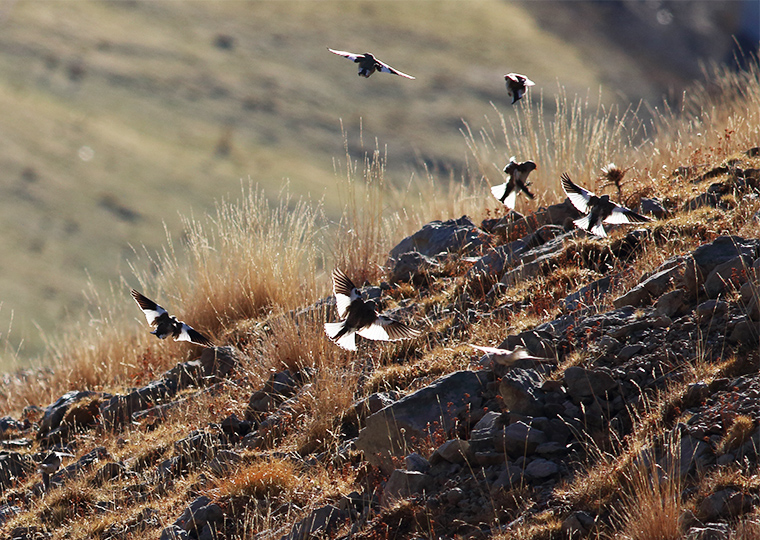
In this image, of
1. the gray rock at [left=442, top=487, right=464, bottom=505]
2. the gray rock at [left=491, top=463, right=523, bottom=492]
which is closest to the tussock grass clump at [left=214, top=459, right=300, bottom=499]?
the gray rock at [left=442, top=487, right=464, bottom=505]

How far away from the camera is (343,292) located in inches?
177

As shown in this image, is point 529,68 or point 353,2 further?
point 353,2

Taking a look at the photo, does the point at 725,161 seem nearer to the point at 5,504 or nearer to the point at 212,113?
the point at 5,504

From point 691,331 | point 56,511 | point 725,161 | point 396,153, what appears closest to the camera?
point 691,331

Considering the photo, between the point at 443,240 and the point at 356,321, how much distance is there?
288 centimetres

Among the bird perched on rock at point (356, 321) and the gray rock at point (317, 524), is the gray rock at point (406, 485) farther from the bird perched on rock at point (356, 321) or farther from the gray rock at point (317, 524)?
the bird perched on rock at point (356, 321)

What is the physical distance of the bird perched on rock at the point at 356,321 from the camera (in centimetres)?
435

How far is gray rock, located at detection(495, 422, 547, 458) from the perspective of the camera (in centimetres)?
379

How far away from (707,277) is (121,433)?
4.45m

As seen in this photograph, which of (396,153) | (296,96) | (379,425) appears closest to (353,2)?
(296,96)

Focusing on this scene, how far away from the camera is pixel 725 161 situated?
260 inches

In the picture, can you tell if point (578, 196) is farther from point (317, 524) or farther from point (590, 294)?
point (317, 524)

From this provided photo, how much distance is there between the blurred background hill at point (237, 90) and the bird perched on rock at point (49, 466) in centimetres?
2233

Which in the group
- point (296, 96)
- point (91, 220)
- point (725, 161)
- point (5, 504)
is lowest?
point (91, 220)
